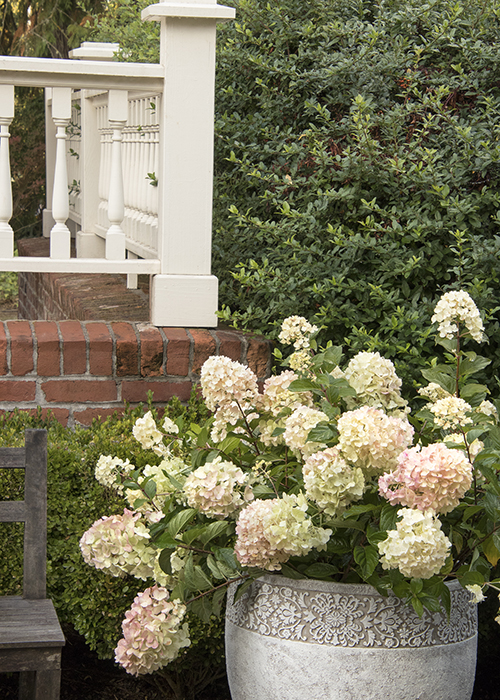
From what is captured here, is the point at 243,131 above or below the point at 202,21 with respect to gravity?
below

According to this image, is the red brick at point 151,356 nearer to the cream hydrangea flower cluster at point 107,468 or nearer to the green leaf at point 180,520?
the cream hydrangea flower cluster at point 107,468

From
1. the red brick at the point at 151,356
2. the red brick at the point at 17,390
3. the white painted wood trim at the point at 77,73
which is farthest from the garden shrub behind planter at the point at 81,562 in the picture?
the white painted wood trim at the point at 77,73

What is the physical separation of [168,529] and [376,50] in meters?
2.06

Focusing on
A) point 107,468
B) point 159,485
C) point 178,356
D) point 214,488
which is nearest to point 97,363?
point 178,356

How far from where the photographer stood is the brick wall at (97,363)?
→ 10.1ft

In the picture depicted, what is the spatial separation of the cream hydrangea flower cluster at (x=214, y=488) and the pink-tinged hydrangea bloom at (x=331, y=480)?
0.19 meters

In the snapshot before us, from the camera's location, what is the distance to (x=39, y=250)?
619 cm

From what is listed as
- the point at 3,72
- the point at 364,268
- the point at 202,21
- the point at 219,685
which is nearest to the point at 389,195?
the point at 364,268

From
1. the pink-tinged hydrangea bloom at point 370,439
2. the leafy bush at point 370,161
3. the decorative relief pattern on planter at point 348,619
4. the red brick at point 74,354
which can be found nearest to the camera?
the pink-tinged hydrangea bloom at point 370,439

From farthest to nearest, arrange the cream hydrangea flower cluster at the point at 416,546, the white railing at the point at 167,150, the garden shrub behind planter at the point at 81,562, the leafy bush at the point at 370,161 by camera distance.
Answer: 1. the white railing at the point at 167,150
2. the leafy bush at the point at 370,161
3. the garden shrub behind planter at the point at 81,562
4. the cream hydrangea flower cluster at the point at 416,546

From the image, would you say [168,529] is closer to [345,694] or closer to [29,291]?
[345,694]

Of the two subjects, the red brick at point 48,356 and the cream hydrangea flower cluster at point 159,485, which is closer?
the cream hydrangea flower cluster at point 159,485

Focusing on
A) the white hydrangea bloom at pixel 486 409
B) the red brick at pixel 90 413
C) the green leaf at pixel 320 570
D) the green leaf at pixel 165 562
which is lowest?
the green leaf at pixel 165 562

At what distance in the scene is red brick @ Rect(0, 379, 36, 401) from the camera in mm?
3074
